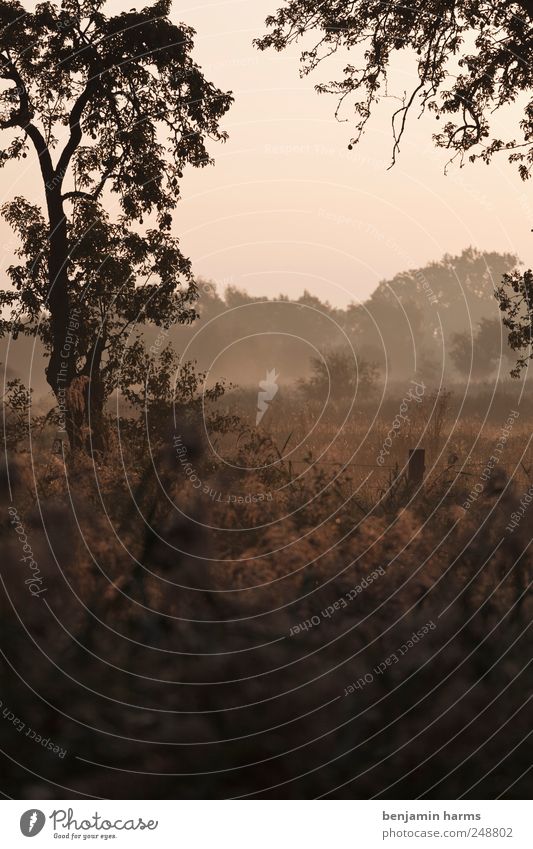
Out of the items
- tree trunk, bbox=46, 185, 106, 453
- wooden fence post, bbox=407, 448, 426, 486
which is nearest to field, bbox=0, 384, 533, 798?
wooden fence post, bbox=407, 448, 426, 486

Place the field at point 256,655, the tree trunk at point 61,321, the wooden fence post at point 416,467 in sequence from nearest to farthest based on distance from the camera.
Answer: the field at point 256,655
the wooden fence post at point 416,467
the tree trunk at point 61,321

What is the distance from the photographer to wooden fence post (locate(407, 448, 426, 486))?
1560 cm

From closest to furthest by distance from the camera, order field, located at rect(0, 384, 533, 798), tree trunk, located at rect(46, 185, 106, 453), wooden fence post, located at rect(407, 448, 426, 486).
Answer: field, located at rect(0, 384, 533, 798), wooden fence post, located at rect(407, 448, 426, 486), tree trunk, located at rect(46, 185, 106, 453)

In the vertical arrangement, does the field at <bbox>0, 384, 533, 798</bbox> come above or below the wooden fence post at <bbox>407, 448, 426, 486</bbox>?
below

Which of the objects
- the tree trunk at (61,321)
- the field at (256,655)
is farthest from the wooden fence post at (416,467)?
the tree trunk at (61,321)

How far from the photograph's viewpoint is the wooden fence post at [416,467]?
51.2 feet

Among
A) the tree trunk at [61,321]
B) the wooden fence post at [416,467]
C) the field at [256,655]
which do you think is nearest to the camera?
the field at [256,655]

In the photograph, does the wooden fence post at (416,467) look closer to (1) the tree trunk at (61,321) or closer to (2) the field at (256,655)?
(2) the field at (256,655)

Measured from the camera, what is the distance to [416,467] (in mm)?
15742

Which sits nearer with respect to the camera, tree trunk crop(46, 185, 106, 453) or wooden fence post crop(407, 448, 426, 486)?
wooden fence post crop(407, 448, 426, 486)

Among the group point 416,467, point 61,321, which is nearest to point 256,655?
point 416,467

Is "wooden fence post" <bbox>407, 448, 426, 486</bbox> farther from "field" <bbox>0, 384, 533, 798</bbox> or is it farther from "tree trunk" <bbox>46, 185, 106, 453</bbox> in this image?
"tree trunk" <bbox>46, 185, 106, 453</bbox>

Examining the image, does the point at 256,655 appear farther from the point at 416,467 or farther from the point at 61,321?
the point at 61,321

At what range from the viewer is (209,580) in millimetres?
10258
